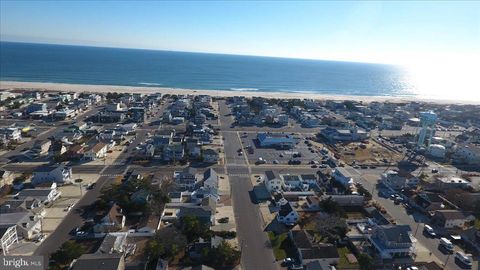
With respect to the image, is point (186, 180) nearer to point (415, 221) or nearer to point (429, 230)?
point (415, 221)

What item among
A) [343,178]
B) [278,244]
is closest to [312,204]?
[343,178]

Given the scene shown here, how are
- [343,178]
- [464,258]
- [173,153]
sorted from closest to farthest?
[464,258]
[343,178]
[173,153]

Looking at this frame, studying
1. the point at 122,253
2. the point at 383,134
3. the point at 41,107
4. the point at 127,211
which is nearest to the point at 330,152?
the point at 383,134

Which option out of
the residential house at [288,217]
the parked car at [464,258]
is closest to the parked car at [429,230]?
the parked car at [464,258]

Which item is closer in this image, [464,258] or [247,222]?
[464,258]

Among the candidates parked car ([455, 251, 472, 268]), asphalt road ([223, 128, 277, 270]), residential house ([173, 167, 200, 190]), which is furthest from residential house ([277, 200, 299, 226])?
parked car ([455, 251, 472, 268])

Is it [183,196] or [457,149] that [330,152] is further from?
[183,196]
